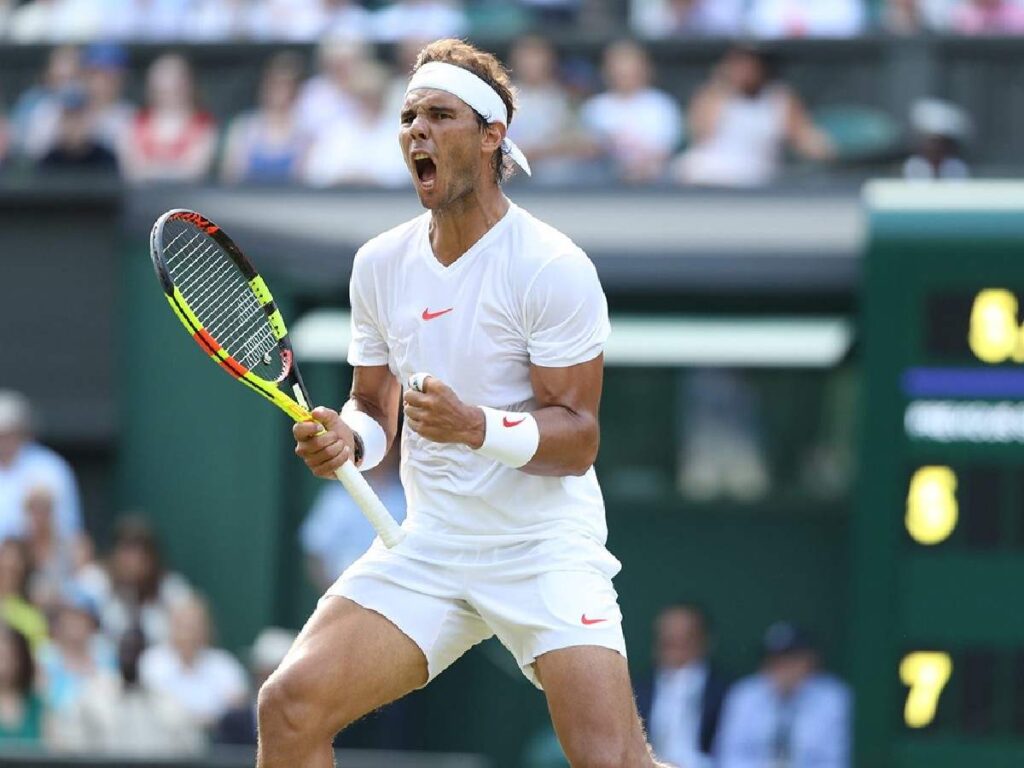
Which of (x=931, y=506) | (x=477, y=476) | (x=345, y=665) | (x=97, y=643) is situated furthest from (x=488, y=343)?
(x=97, y=643)

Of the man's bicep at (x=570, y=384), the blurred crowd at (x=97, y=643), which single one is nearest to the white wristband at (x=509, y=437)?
the man's bicep at (x=570, y=384)

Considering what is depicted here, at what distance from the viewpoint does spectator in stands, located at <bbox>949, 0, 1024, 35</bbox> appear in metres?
11.0

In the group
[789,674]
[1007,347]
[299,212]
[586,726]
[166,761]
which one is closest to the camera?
[586,726]

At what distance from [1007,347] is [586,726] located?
357 centimetres

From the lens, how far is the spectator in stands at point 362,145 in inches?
433

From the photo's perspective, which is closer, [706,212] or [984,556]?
[984,556]

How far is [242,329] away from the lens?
241 inches

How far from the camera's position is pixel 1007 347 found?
8359 millimetres

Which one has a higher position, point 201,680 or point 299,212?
point 299,212

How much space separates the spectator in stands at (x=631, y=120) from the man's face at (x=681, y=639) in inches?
82.4

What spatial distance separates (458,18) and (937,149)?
286 cm

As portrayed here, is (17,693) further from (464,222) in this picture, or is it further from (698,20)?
(464,222)

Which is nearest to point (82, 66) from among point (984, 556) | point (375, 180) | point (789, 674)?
point (375, 180)

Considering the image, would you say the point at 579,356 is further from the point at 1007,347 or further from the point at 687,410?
the point at 687,410
